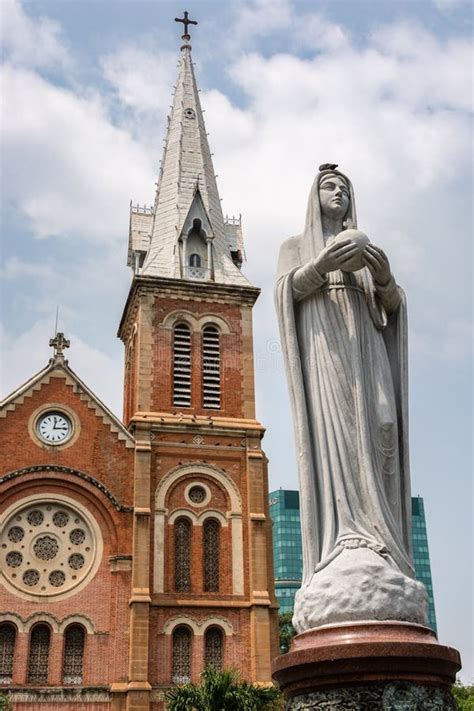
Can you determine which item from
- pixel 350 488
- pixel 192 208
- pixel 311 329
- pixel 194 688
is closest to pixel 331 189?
pixel 311 329

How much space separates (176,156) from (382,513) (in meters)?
35.8

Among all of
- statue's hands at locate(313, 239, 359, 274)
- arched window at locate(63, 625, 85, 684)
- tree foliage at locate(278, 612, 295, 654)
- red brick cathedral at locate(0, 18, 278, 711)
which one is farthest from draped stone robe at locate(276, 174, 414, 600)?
tree foliage at locate(278, 612, 295, 654)

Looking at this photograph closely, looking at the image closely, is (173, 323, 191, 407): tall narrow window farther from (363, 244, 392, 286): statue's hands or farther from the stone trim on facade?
(363, 244, 392, 286): statue's hands

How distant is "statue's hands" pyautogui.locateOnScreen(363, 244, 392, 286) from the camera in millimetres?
6840

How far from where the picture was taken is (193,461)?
32.3 m

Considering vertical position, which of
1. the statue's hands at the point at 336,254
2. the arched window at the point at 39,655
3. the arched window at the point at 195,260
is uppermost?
the arched window at the point at 195,260

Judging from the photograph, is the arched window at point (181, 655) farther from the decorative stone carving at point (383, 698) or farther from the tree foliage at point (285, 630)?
the decorative stone carving at point (383, 698)

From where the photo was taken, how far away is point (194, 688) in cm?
2250

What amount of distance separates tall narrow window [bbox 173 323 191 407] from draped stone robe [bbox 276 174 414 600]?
26365 millimetres

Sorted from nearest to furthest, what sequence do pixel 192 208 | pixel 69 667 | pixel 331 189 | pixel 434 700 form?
pixel 434 700
pixel 331 189
pixel 69 667
pixel 192 208

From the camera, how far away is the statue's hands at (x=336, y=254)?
6727 millimetres

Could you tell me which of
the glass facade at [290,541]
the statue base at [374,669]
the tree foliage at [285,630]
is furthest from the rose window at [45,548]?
the glass facade at [290,541]

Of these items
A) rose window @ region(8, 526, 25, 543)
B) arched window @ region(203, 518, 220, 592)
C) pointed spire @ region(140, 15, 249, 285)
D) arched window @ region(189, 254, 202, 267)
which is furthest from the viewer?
arched window @ region(189, 254, 202, 267)

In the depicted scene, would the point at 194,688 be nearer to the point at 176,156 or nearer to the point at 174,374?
the point at 174,374
